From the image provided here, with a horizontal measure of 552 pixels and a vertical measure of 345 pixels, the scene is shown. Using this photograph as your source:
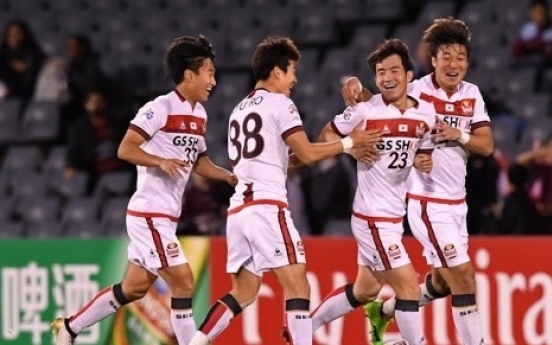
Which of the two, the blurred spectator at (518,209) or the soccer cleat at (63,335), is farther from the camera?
the blurred spectator at (518,209)

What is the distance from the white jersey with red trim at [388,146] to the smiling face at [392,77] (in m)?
0.07

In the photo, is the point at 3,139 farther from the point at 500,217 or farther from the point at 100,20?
the point at 500,217

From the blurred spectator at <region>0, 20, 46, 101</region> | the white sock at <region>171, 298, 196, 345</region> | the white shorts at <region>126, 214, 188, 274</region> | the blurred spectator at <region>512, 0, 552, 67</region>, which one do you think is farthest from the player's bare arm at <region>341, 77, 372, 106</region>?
the blurred spectator at <region>0, 20, 46, 101</region>

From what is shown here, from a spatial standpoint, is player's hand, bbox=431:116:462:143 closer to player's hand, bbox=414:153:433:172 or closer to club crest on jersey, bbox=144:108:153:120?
player's hand, bbox=414:153:433:172

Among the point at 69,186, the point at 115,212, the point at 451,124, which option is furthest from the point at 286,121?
the point at 69,186

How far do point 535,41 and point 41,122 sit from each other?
5440 mm

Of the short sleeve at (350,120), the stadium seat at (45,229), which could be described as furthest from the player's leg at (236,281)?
the stadium seat at (45,229)

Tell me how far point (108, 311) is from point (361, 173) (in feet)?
6.33

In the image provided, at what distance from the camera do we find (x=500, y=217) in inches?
495

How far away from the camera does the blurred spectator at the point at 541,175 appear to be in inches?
513

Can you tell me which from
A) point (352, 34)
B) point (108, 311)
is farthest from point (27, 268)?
point (352, 34)

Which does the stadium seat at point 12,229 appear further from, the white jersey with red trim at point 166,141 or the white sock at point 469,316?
the white sock at point 469,316

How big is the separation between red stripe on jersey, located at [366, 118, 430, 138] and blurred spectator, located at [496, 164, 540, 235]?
2936mm

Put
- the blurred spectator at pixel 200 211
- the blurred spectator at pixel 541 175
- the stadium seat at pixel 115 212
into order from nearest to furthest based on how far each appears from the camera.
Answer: the blurred spectator at pixel 541 175
the blurred spectator at pixel 200 211
the stadium seat at pixel 115 212
